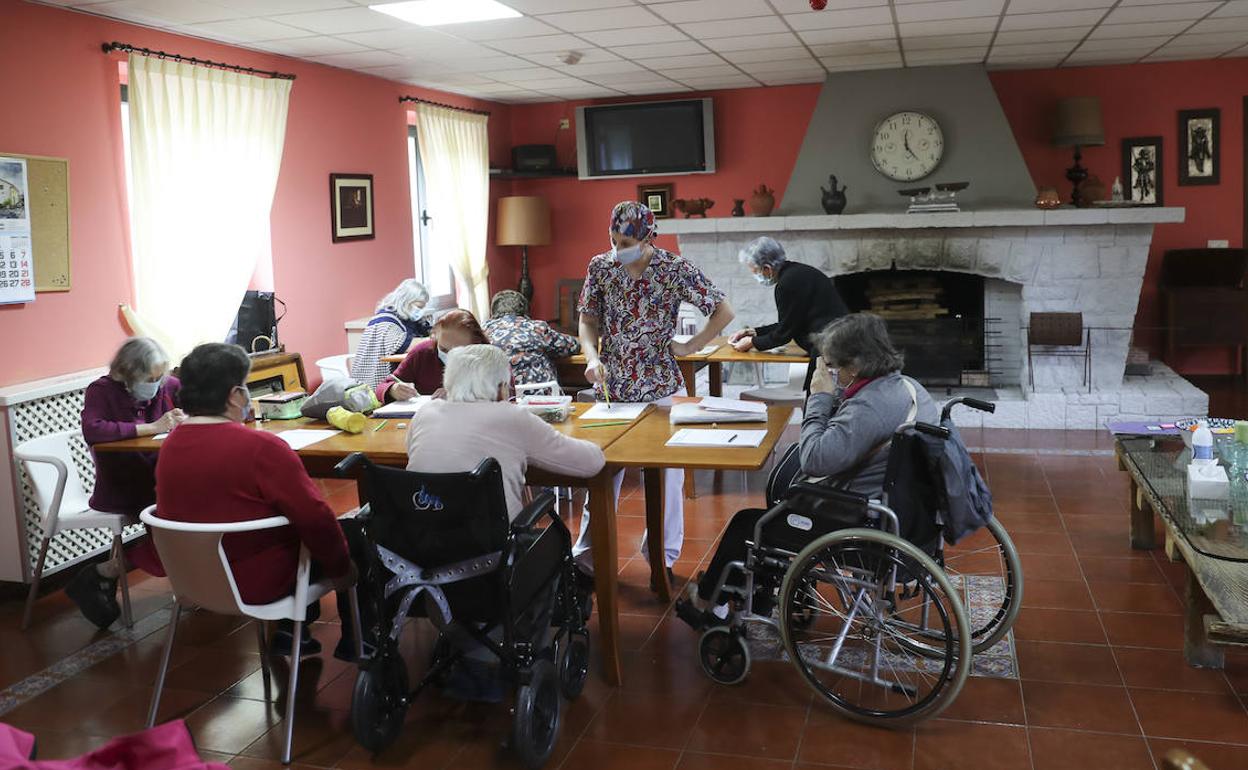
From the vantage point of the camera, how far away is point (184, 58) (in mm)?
5270

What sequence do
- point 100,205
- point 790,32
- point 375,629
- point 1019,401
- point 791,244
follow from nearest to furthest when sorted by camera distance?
point 375,629
point 100,205
point 790,32
point 1019,401
point 791,244

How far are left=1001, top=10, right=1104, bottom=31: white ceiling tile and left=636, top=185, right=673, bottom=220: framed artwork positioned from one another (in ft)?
10.6

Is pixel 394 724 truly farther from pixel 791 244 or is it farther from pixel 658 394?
pixel 791 244

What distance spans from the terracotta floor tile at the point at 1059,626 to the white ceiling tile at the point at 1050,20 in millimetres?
3306

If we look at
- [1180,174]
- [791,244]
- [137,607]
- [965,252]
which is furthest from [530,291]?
[137,607]

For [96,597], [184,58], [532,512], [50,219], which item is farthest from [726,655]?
[184,58]

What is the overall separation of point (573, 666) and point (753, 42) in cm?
424

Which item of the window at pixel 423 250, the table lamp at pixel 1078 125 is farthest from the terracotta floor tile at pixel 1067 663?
the window at pixel 423 250

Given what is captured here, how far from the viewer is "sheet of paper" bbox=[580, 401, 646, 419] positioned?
3.62 meters

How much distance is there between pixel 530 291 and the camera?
29.4 feet

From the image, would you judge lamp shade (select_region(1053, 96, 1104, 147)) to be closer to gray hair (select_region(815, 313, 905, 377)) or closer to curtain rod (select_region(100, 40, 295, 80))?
curtain rod (select_region(100, 40, 295, 80))

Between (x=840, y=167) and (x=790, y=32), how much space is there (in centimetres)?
195

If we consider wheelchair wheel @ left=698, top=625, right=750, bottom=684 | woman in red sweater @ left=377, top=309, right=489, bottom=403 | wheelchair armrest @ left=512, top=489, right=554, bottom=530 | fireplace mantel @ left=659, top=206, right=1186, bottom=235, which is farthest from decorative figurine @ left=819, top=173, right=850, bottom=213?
wheelchair armrest @ left=512, top=489, right=554, bottom=530

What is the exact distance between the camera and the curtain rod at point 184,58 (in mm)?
4863
